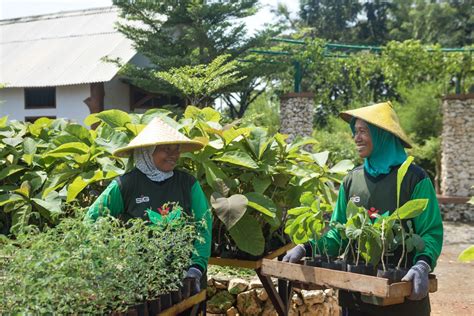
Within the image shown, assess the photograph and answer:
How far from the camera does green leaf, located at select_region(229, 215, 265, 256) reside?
3.17 m

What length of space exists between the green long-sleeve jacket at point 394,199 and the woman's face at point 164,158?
65 centimetres

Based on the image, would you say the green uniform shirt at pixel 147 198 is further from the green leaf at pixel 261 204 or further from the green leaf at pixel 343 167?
the green leaf at pixel 343 167

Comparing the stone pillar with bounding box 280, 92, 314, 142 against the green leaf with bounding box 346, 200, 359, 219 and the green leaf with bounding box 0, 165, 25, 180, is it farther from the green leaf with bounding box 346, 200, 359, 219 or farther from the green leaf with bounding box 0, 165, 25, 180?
the green leaf with bounding box 346, 200, 359, 219

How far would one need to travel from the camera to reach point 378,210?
7.66ft

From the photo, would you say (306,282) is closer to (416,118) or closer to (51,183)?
(51,183)

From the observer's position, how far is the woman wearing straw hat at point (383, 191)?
7.39ft

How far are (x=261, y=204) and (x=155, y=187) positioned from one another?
0.88 metres

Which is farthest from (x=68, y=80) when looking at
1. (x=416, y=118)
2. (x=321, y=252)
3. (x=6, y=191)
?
(x=321, y=252)

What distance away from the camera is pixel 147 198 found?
7.97 ft

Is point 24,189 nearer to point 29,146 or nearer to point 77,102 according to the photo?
point 29,146

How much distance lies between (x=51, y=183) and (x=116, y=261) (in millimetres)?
1817

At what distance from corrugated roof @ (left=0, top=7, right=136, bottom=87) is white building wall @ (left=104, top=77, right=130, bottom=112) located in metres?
0.64

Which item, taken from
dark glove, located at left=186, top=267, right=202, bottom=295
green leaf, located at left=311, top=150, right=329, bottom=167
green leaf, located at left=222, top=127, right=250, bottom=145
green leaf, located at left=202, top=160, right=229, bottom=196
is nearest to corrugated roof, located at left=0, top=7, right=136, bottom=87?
green leaf, located at left=311, top=150, right=329, bottom=167

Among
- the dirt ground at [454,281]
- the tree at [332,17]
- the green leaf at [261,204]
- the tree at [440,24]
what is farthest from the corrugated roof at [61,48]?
the tree at [440,24]
